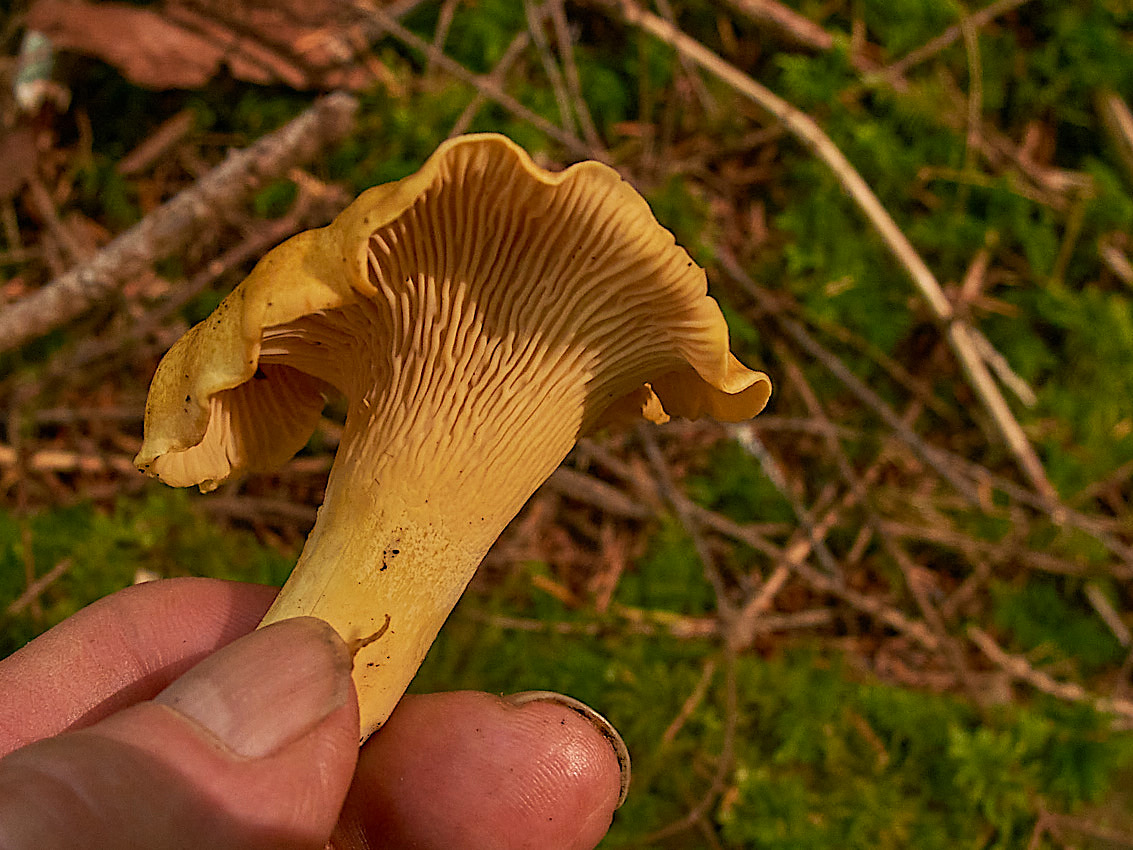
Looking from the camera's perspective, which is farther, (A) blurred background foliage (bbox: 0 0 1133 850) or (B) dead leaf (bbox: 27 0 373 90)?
(B) dead leaf (bbox: 27 0 373 90)

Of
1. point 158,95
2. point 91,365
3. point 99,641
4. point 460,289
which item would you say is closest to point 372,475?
point 460,289

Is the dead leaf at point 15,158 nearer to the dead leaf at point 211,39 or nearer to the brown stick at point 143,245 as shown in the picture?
the dead leaf at point 211,39

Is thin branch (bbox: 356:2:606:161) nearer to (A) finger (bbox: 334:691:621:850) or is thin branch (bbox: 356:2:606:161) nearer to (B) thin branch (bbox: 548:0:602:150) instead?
(B) thin branch (bbox: 548:0:602:150)

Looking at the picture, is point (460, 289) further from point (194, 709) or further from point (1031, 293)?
point (1031, 293)

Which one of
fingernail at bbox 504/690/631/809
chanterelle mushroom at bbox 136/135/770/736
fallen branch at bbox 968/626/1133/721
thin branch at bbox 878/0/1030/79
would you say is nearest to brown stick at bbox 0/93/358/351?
chanterelle mushroom at bbox 136/135/770/736

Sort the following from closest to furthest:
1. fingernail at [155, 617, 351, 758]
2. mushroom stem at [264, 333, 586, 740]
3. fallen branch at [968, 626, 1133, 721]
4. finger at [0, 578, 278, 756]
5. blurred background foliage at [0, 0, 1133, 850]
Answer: fingernail at [155, 617, 351, 758], mushroom stem at [264, 333, 586, 740], finger at [0, 578, 278, 756], blurred background foliage at [0, 0, 1133, 850], fallen branch at [968, 626, 1133, 721]

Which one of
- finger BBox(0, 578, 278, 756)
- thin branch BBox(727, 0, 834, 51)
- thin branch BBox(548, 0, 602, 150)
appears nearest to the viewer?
finger BBox(0, 578, 278, 756)

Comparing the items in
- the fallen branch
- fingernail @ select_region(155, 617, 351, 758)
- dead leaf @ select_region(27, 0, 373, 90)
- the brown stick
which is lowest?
the fallen branch
